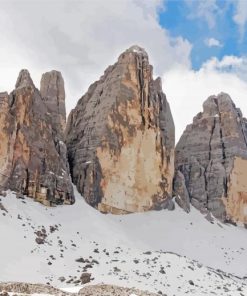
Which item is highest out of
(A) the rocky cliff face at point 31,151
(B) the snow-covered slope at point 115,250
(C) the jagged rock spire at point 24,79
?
(C) the jagged rock spire at point 24,79

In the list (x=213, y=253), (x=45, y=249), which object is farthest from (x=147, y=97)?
(x=45, y=249)

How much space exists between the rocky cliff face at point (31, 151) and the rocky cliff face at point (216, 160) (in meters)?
18.1

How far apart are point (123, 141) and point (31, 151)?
11.7m

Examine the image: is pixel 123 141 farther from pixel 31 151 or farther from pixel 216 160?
pixel 216 160

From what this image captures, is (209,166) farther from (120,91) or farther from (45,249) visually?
(45,249)

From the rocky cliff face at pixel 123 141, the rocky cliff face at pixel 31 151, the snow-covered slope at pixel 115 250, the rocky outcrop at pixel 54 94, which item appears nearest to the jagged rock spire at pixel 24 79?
the rocky cliff face at pixel 31 151

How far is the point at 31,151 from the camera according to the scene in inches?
2007

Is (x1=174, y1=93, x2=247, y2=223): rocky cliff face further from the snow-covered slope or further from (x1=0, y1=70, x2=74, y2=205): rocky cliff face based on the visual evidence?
(x1=0, y1=70, x2=74, y2=205): rocky cliff face

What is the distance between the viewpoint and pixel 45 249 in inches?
1570

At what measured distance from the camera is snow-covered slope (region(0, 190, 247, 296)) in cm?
3644

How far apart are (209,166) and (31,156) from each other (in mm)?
30401

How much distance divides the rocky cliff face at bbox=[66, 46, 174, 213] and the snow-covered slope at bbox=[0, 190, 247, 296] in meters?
2.17

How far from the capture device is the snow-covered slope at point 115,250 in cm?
3644

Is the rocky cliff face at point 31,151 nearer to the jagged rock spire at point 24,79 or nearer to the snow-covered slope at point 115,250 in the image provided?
the jagged rock spire at point 24,79
